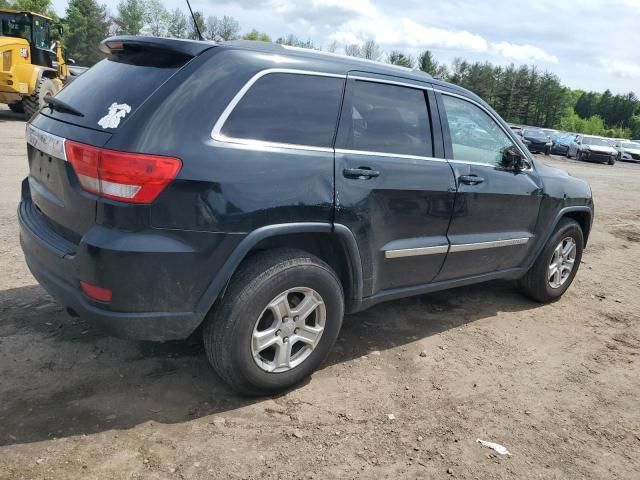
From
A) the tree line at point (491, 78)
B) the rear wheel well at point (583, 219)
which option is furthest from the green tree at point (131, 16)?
the rear wheel well at point (583, 219)

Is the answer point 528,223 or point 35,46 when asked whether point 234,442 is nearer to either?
point 528,223

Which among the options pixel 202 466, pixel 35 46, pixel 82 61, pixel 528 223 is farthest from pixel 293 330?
pixel 82 61

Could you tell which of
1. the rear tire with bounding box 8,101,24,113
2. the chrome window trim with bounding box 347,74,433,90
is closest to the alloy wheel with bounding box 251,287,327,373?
the chrome window trim with bounding box 347,74,433,90

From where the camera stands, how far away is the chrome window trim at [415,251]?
11.8ft

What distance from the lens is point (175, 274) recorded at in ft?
8.93

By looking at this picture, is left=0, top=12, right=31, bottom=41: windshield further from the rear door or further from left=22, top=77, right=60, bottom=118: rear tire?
the rear door

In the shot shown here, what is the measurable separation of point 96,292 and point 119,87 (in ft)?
3.60

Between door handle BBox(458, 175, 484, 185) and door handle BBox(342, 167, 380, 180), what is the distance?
886 millimetres

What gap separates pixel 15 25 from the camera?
1608 centimetres

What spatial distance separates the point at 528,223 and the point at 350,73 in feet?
7.32

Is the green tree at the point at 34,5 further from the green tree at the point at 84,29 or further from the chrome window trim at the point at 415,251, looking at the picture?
the chrome window trim at the point at 415,251

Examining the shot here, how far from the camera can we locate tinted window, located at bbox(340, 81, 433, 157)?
3391mm

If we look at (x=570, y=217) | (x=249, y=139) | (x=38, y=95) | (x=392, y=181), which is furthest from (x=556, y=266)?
(x=38, y=95)

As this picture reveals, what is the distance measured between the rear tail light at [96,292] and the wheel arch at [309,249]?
43 cm
